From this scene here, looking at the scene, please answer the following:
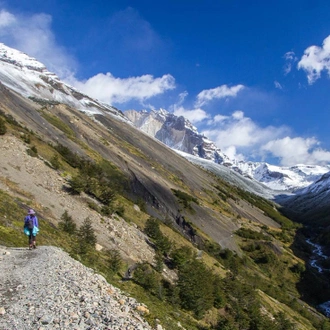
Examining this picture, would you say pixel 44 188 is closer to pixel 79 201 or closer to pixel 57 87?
pixel 79 201

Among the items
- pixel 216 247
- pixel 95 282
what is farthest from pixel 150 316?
pixel 216 247

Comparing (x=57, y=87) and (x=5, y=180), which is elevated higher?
(x=57, y=87)

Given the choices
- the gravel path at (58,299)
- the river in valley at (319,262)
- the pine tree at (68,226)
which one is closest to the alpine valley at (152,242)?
the pine tree at (68,226)

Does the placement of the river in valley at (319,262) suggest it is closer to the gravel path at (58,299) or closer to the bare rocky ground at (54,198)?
the bare rocky ground at (54,198)

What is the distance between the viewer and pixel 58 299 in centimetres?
996

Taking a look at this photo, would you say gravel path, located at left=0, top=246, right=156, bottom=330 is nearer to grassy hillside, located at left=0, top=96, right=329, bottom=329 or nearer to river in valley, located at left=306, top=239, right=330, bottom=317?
grassy hillside, located at left=0, top=96, right=329, bottom=329

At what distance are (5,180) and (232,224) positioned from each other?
48548mm

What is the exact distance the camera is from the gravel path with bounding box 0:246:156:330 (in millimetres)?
8750

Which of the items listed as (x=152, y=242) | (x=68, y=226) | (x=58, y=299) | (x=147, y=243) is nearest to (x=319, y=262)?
(x=152, y=242)

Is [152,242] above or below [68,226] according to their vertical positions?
above

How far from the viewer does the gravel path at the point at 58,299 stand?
28.7ft

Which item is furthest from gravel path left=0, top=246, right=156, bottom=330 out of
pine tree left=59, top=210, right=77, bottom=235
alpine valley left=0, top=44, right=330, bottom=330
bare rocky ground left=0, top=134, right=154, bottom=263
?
bare rocky ground left=0, top=134, right=154, bottom=263

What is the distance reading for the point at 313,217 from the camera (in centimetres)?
16788

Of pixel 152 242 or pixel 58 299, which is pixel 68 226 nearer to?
pixel 152 242
